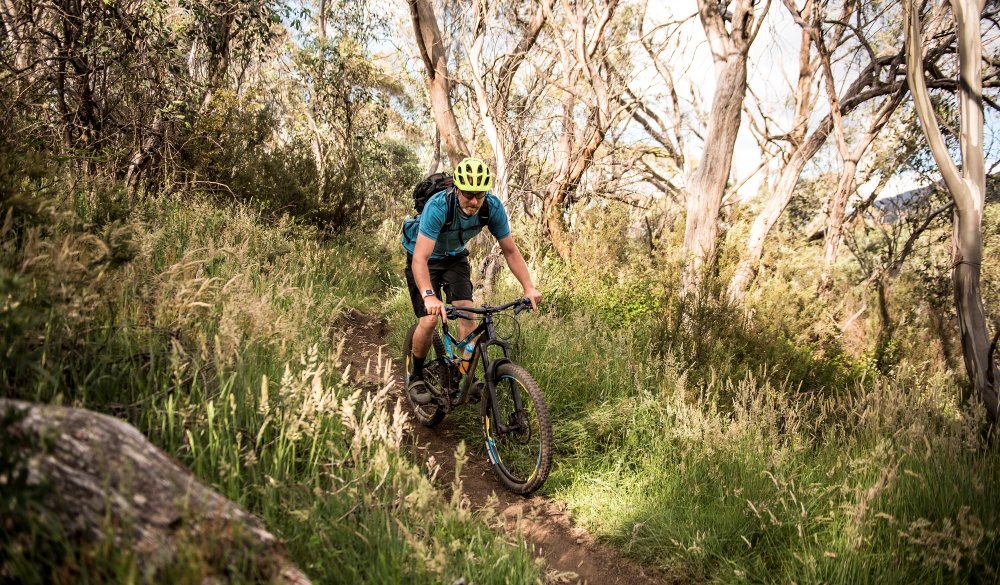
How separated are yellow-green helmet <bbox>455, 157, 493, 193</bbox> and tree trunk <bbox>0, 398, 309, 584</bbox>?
2.93 meters

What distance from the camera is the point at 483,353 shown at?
458 cm

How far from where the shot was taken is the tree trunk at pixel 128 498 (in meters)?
1.52

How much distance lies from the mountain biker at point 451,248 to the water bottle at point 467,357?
0.60ft

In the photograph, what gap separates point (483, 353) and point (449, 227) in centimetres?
116

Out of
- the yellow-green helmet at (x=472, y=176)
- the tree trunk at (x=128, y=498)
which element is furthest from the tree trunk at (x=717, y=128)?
the tree trunk at (x=128, y=498)

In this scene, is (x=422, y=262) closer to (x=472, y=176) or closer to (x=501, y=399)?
(x=472, y=176)

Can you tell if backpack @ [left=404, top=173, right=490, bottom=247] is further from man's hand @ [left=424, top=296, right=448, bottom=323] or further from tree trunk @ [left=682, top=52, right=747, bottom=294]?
tree trunk @ [left=682, top=52, right=747, bottom=294]

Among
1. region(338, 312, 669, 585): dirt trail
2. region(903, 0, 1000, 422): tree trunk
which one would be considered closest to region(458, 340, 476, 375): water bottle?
region(338, 312, 669, 585): dirt trail

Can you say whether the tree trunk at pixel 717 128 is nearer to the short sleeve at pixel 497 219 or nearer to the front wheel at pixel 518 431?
the short sleeve at pixel 497 219

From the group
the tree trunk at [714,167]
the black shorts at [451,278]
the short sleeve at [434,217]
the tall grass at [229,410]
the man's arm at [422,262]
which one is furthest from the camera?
the tree trunk at [714,167]

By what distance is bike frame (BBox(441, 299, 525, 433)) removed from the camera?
14.0ft

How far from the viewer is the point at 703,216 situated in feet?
23.0

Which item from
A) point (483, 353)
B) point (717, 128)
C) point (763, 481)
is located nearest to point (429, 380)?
point (483, 353)

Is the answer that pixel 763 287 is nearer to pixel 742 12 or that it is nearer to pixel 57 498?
pixel 742 12
